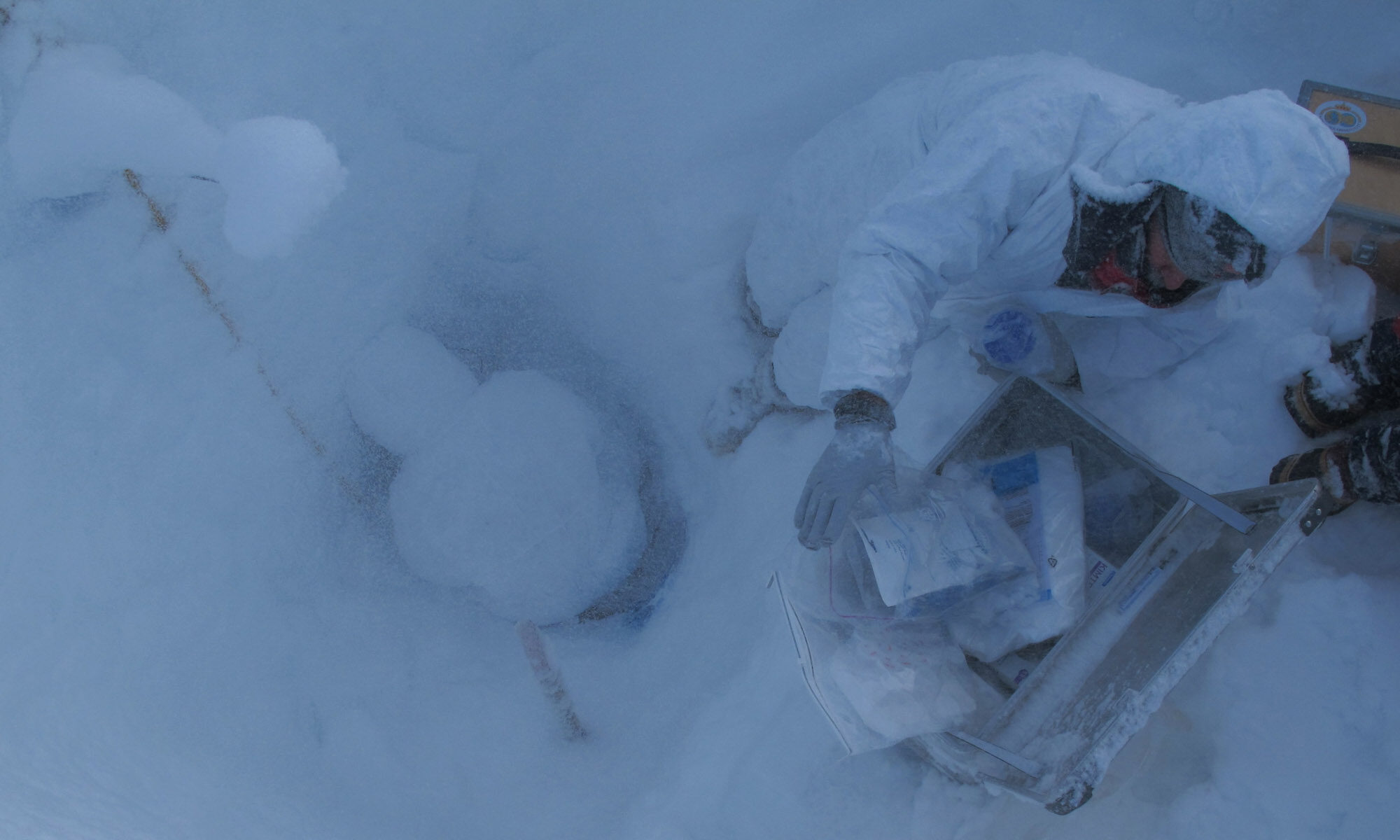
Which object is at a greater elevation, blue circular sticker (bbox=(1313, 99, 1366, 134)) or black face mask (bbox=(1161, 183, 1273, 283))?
black face mask (bbox=(1161, 183, 1273, 283))

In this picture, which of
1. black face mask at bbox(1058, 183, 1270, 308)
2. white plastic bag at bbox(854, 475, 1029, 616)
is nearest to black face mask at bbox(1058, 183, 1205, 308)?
black face mask at bbox(1058, 183, 1270, 308)

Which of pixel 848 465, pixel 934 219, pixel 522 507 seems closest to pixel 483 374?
pixel 522 507

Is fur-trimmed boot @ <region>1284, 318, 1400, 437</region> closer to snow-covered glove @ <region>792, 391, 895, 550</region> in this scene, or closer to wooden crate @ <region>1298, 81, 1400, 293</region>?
wooden crate @ <region>1298, 81, 1400, 293</region>

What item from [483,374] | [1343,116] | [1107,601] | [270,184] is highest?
[270,184]

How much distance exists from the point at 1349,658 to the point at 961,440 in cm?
82

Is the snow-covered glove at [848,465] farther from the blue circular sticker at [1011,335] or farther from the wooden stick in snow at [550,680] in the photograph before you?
the wooden stick in snow at [550,680]

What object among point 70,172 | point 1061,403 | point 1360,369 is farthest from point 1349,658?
point 70,172

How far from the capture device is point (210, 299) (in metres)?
2.08

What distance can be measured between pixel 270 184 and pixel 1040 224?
6.37 ft

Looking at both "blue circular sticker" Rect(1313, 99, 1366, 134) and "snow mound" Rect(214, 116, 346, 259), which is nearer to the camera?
"blue circular sticker" Rect(1313, 99, 1366, 134)

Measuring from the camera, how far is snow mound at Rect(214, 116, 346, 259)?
2.07m

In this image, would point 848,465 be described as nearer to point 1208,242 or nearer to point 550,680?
point 1208,242

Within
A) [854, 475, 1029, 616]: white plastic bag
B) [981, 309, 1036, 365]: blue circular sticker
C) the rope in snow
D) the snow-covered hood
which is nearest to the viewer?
the snow-covered hood

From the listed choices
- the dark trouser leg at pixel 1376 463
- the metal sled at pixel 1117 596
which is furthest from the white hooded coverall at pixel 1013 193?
the dark trouser leg at pixel 1376 463
